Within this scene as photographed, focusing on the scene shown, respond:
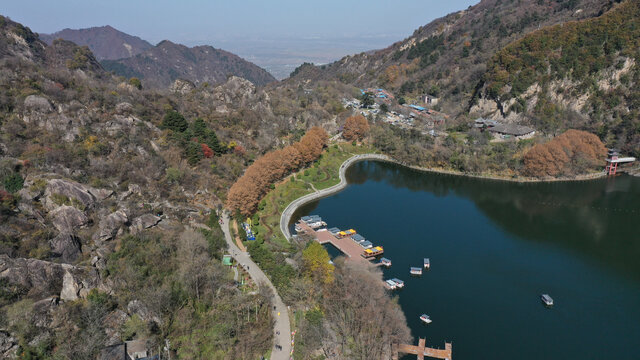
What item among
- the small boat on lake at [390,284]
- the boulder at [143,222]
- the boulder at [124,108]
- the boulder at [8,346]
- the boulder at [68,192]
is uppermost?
the boulder at [124,108]

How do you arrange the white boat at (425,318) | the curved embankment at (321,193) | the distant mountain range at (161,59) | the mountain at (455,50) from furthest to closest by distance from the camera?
the distant mountain range at (161,59) → the mountain at (455,50) → the curved embankment at (321,193) → the white boat at (425,318)

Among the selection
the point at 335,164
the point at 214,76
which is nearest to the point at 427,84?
the point at 335,164

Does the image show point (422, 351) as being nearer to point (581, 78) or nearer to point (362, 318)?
point (362, 318)

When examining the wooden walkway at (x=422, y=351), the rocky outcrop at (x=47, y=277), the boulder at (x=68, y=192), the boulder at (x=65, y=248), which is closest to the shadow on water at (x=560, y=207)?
the wooden walkway at (x=422, y=351)

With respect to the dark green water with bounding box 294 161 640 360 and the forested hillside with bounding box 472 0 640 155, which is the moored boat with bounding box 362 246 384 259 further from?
the forested hillside with bounding box 472 0 640 155

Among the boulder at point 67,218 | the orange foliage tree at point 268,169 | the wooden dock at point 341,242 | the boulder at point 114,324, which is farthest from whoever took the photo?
the orange foliage tree at point 268,169

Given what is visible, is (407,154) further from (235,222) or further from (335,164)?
(235,222)

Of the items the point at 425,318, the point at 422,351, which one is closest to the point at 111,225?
the point at 422,351

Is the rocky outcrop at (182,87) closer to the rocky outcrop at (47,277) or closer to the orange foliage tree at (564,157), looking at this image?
the rocky outcrop at (47,277)
